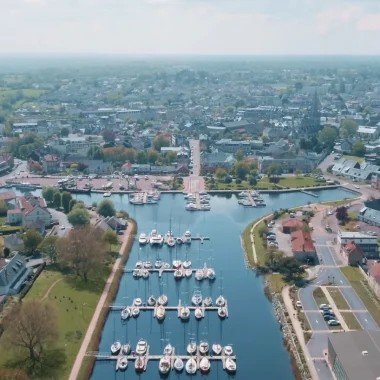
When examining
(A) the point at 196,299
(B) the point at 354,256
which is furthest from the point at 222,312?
(B) the point at 354,256

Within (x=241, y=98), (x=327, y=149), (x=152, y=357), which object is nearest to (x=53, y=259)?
(x=152, y=357)

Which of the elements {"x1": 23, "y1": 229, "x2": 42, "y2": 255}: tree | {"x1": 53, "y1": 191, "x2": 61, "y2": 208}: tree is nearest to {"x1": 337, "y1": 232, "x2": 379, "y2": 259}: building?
{"x1": 23, "y1": 229, "x2": 42, "y2": 255}: tree

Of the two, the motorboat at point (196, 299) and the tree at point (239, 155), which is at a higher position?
the motorboat at point (196, 299)

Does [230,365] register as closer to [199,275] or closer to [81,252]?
[199,275]

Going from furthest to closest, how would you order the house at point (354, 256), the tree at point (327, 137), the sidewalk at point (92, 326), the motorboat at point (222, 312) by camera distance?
the tree at point (327, 137) → the house at point (354, 256) → the motorboat at point (222, 312) → the sidewalk at point (92, 326)

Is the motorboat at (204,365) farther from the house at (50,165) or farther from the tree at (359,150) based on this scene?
the tree at (359,150)

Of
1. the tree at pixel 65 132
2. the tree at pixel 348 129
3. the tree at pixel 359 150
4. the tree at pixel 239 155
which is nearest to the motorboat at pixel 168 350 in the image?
the tree at pixel 239 155
